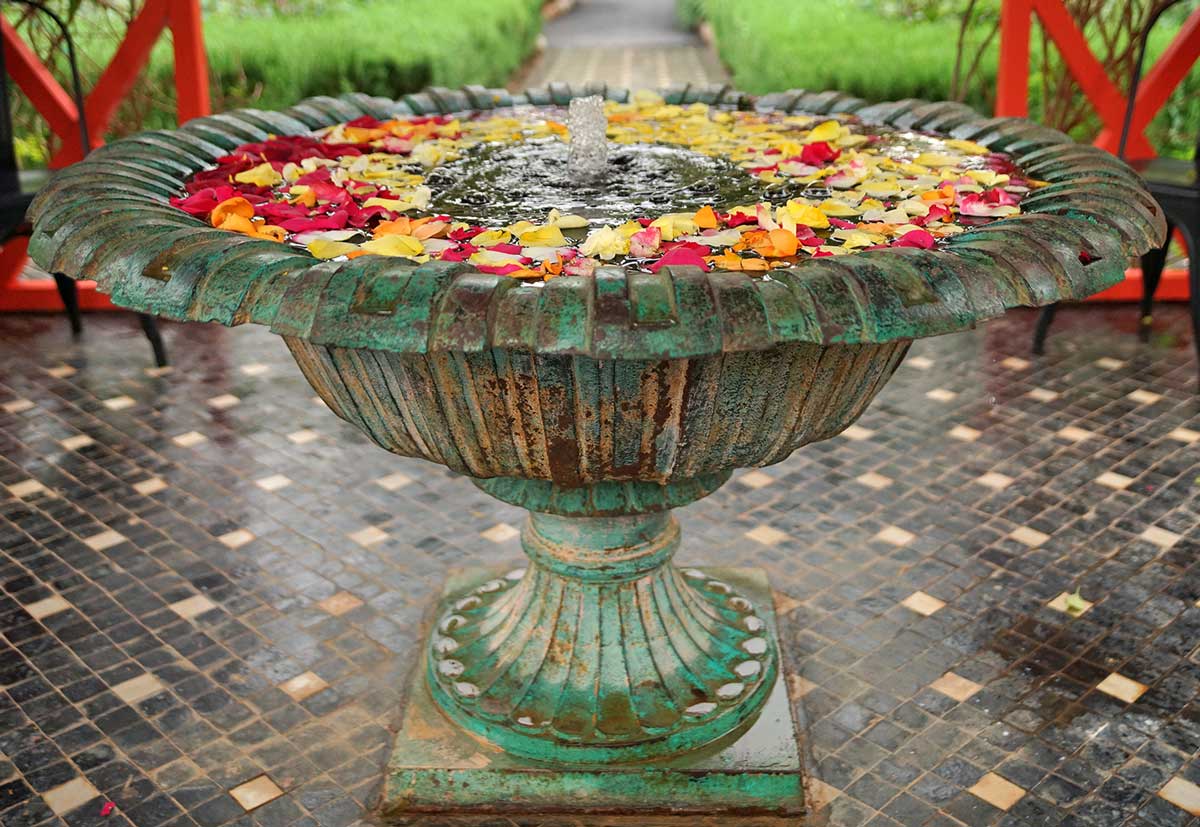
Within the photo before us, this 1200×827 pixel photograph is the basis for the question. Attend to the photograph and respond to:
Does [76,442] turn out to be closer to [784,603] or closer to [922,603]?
[784,603]

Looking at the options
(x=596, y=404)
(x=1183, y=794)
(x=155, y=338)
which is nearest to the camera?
(x=596, y=404)

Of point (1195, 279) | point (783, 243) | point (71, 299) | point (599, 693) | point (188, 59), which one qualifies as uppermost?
point (783, 243)

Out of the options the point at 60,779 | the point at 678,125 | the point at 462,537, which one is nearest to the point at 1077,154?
the point at 678,125

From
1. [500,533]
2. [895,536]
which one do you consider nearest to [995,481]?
[895,536]

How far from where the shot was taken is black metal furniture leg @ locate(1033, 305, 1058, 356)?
4.78m

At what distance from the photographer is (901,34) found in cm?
846

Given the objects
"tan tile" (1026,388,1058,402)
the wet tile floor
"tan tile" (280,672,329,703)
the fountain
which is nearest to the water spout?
the fountain

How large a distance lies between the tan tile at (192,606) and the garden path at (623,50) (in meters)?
7.40

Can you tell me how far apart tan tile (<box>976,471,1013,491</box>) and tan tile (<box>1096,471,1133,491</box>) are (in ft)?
0.92

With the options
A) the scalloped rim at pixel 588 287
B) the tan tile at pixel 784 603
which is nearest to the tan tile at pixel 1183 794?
the tan tile at pixel 784 603

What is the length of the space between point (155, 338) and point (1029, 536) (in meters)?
3.17

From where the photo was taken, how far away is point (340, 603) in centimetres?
332

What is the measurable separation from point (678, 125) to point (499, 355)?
1481 millimetres

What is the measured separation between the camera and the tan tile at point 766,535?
143 inches
